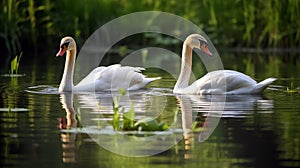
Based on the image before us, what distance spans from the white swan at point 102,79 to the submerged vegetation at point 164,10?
5.99 meters

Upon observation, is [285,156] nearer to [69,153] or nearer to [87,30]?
[69,153]

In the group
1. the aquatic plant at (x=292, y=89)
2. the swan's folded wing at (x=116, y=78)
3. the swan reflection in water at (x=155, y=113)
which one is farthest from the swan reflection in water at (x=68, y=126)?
the aquatic plant at (x=292, y=89)

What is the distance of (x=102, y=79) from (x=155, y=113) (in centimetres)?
268

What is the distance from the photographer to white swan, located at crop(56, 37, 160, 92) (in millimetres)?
11508

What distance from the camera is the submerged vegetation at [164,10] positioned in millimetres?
18672

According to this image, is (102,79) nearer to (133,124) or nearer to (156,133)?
(133,124)

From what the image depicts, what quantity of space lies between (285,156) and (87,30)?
47.0 feet

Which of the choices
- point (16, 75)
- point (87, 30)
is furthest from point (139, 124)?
point (87, 30)

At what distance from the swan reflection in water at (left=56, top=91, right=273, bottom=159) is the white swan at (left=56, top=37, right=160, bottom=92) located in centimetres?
29

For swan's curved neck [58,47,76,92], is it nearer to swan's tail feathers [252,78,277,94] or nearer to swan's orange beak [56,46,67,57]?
swan's orange beak [56,46,67,57]

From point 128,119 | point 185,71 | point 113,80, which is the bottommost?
point 128,119

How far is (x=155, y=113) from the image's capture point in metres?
9.05

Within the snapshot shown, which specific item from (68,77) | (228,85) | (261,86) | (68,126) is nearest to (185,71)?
(228,85)

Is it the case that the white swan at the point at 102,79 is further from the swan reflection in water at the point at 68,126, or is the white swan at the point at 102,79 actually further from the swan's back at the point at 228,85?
the swan's back at the point at 228,85
